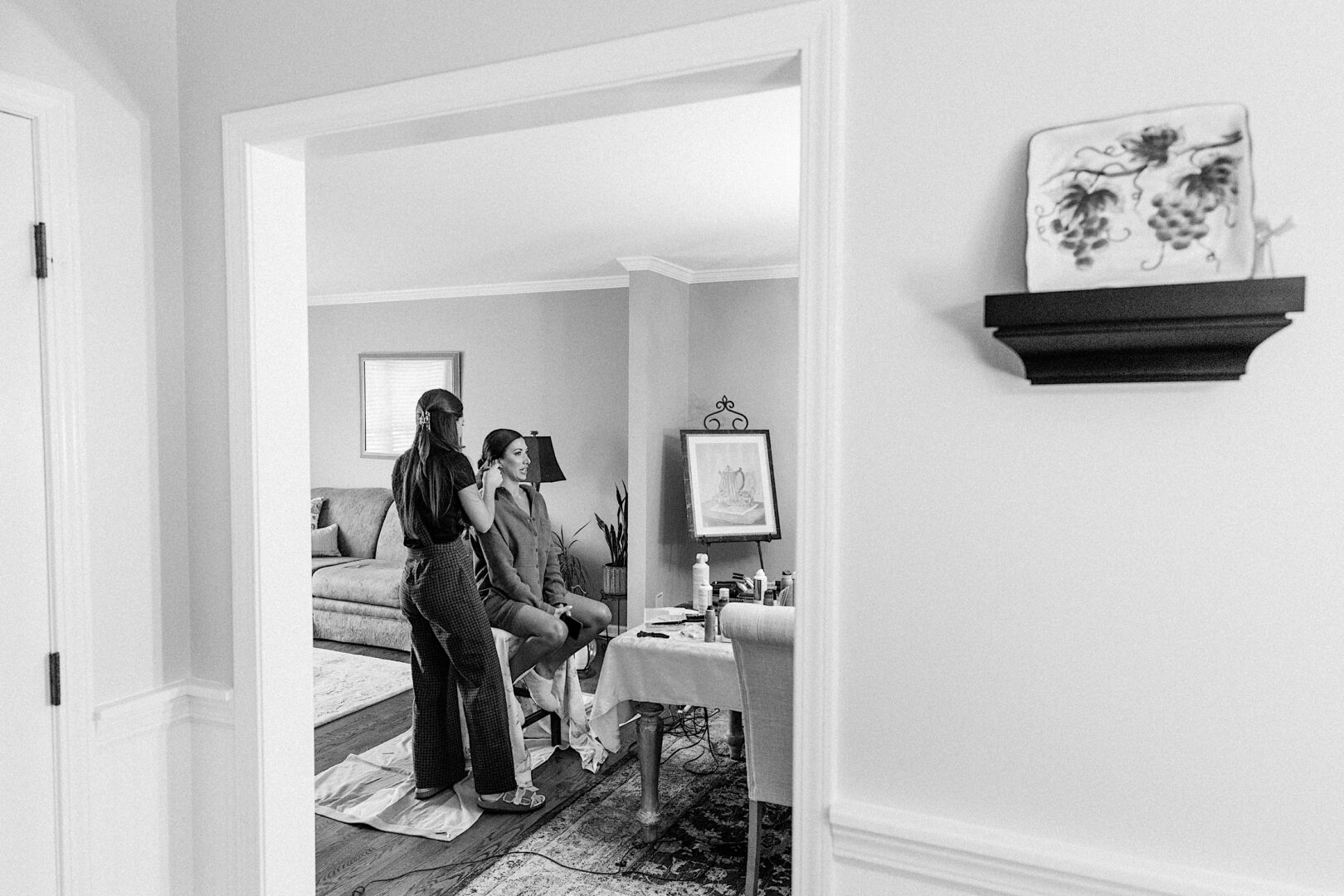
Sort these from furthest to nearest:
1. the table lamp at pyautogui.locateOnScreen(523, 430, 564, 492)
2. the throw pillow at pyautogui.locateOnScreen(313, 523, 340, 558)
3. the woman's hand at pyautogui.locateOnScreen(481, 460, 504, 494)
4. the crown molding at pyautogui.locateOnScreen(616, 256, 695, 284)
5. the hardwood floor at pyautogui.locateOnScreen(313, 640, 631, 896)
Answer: the throw pillow at pyautogui.locateOnScreen(313, 523, 340, 558)
the crown molding at pyautogui.locateOnScreen(616, 256, 695, 284)
the table lamp at pyautogui.locateOnScreen(523, 430, 564, 492)
the woman's hand at pyautogui.locateOnScreen(481, 460, 504, 494)
the hardwood floor at pyautogui.locateOnScreen(313, 640, 631, 896)

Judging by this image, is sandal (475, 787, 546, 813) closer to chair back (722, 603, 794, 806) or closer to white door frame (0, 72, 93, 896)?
chair back (722, 603, 794, 806)

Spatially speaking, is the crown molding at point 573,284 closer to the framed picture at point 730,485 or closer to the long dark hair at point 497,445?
the framed picture at point 730,485

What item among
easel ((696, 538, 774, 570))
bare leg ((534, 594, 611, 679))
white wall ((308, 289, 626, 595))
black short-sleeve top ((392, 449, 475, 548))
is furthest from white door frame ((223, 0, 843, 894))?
white wall ((308, 289, 626, 595))

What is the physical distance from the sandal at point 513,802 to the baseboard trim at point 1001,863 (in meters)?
2.43

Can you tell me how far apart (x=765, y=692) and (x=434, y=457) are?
1.45m

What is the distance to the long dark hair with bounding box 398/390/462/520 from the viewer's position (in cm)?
307

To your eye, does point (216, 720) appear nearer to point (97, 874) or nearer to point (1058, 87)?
point (97, 874)

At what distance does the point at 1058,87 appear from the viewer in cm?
107

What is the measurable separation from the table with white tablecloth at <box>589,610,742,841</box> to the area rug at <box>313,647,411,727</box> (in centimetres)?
199

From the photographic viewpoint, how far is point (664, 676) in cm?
300

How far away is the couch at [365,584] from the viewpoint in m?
5.75

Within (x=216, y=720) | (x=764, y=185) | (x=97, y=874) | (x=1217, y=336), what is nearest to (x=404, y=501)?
(x=216, y=720)

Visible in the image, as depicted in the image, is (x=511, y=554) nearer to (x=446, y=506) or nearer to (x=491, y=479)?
(x=491, y=479)

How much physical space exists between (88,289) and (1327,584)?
208 centimetres
